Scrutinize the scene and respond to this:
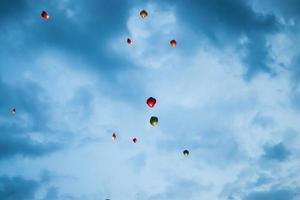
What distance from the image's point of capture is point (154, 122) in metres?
19.6

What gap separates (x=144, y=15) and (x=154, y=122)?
7.83m

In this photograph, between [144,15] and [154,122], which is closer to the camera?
[154,122]

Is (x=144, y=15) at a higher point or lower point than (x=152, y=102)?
higher

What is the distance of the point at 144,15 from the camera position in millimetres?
21016

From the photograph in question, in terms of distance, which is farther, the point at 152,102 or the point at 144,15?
the point at 144,15

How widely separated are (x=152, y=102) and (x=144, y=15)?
6753 mm

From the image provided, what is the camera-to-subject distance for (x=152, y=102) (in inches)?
734

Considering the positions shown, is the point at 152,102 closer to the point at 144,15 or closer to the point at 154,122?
the point at 154,122

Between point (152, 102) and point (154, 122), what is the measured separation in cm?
165

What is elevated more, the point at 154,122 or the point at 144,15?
the point at 144,15

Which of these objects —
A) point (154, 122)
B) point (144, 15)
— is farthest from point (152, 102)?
A: point (144, 15)
